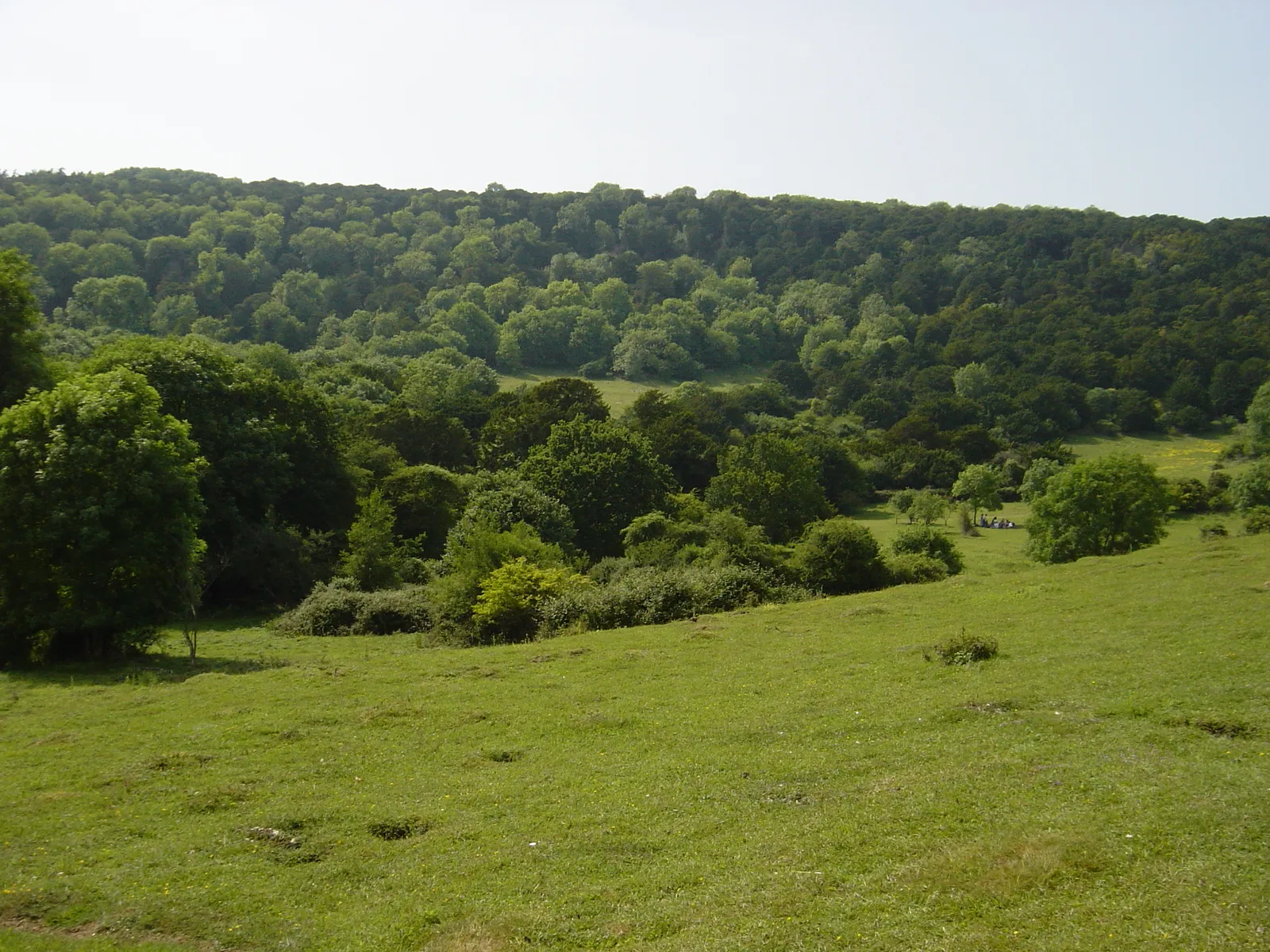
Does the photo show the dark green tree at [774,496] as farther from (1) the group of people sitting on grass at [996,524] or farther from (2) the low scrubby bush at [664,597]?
(2) the low scrubby bush at [664,597]

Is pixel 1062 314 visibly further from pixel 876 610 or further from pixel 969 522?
pixel 876 610

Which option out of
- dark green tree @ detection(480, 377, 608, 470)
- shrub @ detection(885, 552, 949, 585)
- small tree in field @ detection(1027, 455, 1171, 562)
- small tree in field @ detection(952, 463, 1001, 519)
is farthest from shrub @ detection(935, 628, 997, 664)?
small tree in field @ detection(952, 463, 1001, 519)

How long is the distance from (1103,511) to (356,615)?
34510 mm

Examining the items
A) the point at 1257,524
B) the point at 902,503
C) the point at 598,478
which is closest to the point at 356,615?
the point at 598,478

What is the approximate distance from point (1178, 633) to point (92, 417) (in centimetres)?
3127

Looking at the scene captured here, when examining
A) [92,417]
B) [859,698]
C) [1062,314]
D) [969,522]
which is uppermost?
[1062,314]

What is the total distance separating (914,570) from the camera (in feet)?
134

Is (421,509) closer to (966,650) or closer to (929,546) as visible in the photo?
(929,546)

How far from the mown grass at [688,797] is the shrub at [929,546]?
1910 cm

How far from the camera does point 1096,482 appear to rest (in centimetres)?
4409

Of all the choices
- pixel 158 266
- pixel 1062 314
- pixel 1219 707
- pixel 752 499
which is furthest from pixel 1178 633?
pixel 158 266

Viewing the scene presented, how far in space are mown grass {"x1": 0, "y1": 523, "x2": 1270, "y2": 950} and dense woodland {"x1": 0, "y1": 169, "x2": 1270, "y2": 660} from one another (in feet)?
24.7

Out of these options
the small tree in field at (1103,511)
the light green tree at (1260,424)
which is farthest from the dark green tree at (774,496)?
the light green tree at (1260,424)

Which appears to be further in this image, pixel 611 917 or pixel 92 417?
pixel 92 417
